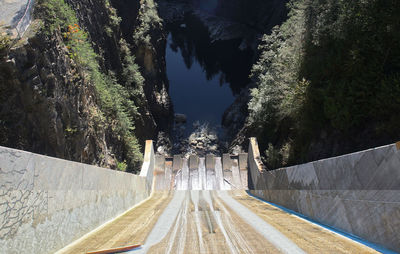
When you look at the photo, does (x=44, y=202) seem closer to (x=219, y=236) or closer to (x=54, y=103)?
(x=219, y=236)

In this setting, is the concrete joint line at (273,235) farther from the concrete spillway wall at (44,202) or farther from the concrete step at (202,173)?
the concrete step at (202,173)

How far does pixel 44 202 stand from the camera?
9.49 feet

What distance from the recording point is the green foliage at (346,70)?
7.52 metres

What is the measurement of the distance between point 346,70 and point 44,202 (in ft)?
28.6

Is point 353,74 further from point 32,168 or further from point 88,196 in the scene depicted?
point 32,168

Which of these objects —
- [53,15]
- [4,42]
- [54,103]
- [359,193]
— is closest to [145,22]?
[53,15]

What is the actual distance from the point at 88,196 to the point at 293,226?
295 cm

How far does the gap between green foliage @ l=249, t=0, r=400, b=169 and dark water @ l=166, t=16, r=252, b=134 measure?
2324 centimetres

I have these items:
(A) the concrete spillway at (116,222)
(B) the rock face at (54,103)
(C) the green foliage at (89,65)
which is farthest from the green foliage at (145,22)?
(A) the concrete spillway at (116,222)

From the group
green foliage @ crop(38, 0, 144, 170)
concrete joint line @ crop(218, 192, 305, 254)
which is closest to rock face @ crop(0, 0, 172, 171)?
green foliage @ crop(38, 0, 144, 170)

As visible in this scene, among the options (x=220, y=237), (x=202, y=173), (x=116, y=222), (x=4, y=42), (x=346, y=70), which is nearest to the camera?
(x=220, y=237)

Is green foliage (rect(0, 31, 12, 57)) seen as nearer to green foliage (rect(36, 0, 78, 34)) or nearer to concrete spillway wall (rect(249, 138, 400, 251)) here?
green foliage (rect(36, 0, 78, 34))

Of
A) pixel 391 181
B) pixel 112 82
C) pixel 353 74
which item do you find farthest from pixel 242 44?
pixel 391 181

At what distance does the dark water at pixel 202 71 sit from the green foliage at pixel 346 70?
23.2 meters
